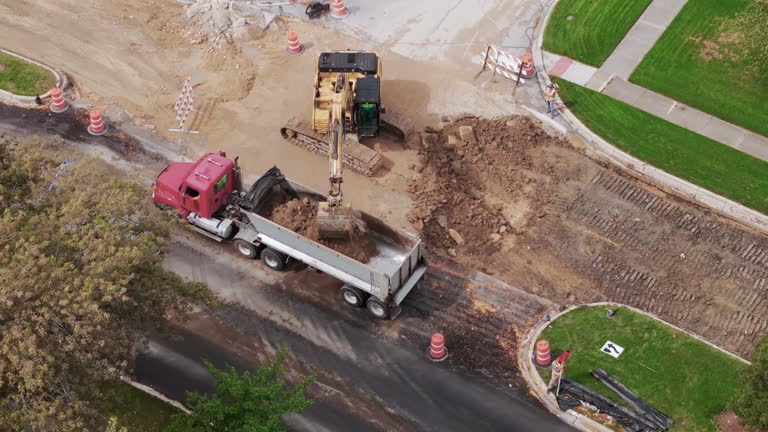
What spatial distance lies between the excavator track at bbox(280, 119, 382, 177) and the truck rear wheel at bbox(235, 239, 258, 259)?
5091 millimetres

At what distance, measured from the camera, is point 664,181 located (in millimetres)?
28531

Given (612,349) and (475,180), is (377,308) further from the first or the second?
(612,349)

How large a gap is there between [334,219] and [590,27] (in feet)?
55.3

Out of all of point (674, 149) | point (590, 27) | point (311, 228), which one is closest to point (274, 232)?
point (311, 228)

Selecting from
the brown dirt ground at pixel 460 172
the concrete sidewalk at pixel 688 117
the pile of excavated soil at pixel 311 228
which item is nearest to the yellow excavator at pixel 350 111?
the brown dirt ground at pixel 460 172

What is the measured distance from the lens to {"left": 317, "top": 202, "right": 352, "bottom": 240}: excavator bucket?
2386 cm

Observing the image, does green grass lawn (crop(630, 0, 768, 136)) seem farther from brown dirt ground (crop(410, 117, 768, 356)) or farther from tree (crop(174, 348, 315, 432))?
tree (crop(174, 348, 315, 432))

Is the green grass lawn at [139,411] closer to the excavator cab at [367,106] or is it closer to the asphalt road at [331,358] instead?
the asphalt road at [331,358]

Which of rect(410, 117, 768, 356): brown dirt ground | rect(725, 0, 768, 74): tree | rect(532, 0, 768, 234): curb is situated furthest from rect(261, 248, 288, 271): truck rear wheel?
rect(725, 0, 768, 74): tree

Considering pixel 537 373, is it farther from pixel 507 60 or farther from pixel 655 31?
pixel 655 31

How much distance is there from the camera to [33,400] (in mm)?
Result: 17359

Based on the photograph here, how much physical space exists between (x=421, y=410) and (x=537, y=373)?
3500 mm

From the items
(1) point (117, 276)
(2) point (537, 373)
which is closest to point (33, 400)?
(1) point (117, 276)

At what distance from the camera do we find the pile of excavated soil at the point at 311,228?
24.4m
